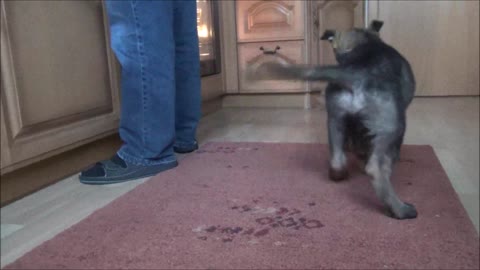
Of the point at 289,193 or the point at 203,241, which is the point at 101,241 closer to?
the point at 203,241

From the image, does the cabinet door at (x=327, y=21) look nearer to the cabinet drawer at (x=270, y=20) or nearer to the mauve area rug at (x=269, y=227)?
the cabinet drawer at (x=270, y=20)

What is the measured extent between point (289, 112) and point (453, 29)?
4.36 feet

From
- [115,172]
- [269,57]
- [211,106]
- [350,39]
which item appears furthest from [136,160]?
[269,57]

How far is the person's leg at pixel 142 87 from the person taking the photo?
1.21m

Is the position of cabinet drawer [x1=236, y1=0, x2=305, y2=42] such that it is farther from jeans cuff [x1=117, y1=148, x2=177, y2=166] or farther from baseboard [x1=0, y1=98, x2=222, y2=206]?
jeans cuff [x1=117, y1=148, x2=177, y2=166]

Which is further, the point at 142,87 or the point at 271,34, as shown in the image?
the point at 271,34

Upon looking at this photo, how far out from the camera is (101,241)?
0.85 meters

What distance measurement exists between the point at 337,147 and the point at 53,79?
0.78m

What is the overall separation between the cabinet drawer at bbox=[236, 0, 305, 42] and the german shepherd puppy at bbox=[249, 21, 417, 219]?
1.55 m

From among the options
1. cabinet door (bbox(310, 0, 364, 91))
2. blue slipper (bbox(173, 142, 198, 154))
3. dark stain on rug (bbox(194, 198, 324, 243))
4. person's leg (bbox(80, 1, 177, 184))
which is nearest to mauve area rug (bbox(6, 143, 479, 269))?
dark stain on rug (bbox(194, 198, 324, 243))

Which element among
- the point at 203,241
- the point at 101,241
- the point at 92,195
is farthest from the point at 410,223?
the point at 92,195

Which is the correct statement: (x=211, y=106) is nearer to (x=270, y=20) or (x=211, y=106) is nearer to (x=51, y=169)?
(x=270, y=20)

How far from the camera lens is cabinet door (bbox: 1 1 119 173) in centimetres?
109

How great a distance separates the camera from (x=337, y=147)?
42.2 inches
